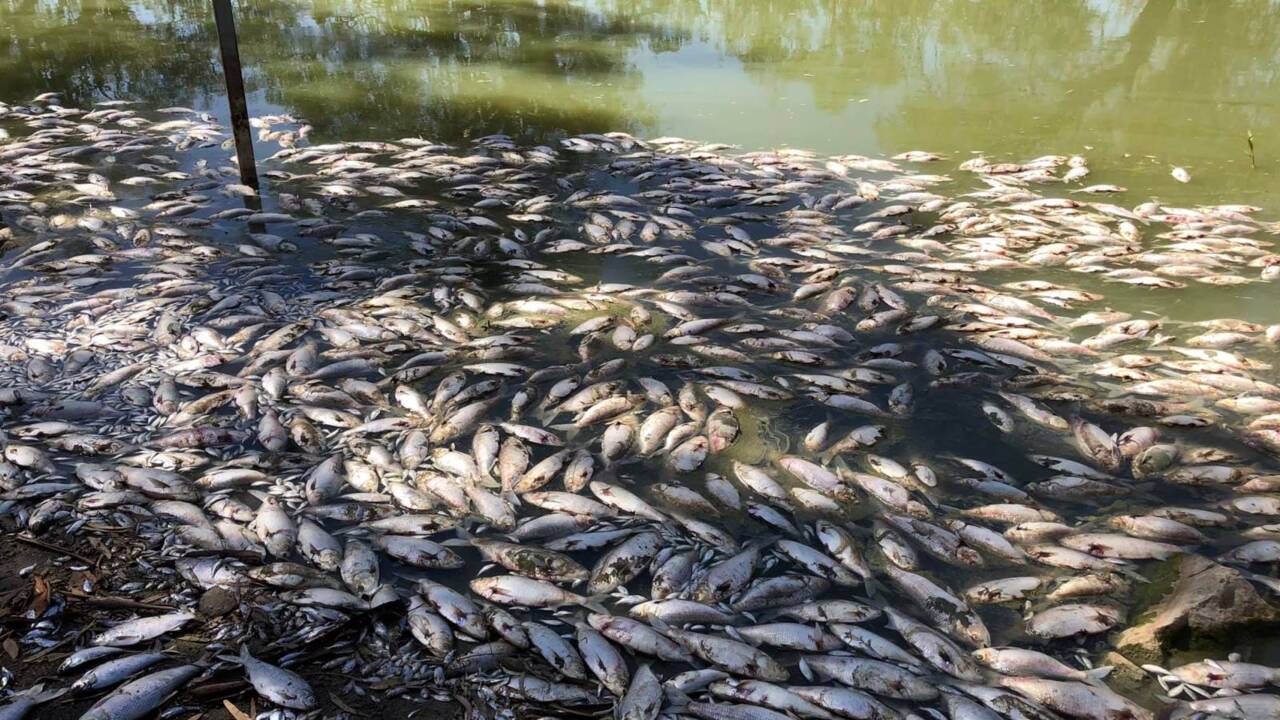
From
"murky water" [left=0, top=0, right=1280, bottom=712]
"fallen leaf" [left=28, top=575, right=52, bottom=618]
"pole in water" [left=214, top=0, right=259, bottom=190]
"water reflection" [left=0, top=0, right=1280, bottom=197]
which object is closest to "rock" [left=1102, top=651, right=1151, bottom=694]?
"murky water" [left=0, top=0, right=1280, bottom=712]

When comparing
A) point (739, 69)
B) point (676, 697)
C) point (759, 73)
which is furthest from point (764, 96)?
point (676, 697)

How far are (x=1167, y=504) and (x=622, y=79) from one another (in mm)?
9539

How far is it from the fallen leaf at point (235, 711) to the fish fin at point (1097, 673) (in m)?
3.10

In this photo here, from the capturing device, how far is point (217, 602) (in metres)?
3.38

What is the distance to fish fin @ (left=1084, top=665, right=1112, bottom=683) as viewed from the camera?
316 cm

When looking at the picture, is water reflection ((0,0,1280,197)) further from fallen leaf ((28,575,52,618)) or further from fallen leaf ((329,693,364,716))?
fallen leaf ((329,693,364,716))

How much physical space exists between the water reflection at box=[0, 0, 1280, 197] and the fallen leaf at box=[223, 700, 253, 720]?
7.51 meters

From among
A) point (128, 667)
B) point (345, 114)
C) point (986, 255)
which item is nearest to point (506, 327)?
point (128, 667)

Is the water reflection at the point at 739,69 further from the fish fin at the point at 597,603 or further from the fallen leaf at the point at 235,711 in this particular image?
the fallen leaf at the point at 235,711

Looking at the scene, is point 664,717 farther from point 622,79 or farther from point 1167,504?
point 622,79

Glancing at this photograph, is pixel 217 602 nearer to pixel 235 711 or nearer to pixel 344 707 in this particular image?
pixel 235 711


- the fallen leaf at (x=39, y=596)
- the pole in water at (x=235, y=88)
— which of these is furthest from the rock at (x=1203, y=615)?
the pole in water at (x=235, y=88)

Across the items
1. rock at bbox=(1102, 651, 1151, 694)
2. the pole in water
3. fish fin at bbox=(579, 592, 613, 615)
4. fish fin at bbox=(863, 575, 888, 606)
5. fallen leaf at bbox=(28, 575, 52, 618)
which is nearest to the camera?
rock at bbox=(1102, 651, 1151, 694)

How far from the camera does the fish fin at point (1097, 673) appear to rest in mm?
3164
